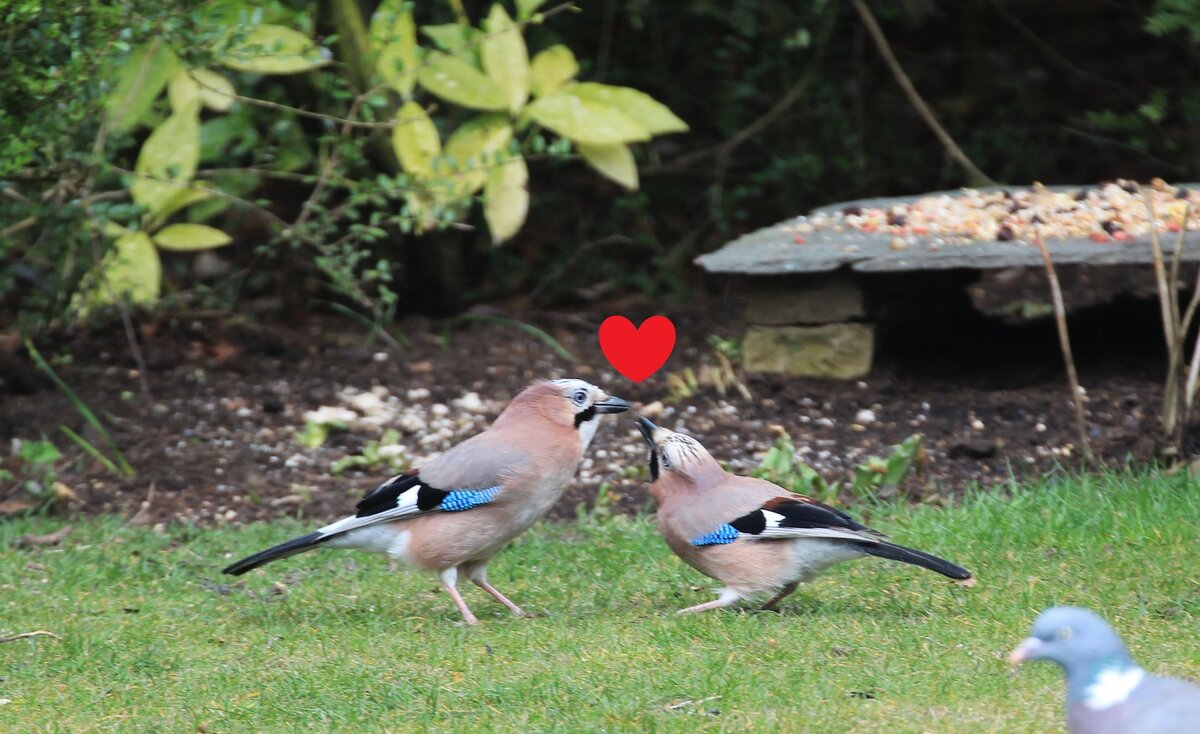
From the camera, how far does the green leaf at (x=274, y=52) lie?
7680 millimetres

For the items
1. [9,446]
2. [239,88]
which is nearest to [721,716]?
[9,446]

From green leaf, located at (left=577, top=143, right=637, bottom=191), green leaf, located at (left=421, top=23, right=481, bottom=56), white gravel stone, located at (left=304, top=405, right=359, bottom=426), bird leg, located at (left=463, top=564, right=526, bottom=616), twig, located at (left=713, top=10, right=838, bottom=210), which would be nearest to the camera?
bird leg, located at (left=463, top=564, right=526, bottom=616)

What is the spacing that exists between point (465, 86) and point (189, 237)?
196 centimetres

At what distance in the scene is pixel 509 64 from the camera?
9367 millimetres

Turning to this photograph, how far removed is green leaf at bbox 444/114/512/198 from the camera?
895 cm

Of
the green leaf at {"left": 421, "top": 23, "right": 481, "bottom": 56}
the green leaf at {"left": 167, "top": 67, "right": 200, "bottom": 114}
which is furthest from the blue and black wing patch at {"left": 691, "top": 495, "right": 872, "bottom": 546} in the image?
the green leaf at {"left": 167, "top": 67, "right": 200, "bottom": 114}

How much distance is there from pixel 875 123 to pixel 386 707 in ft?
27.9

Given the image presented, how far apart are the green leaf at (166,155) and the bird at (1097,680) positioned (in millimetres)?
6836

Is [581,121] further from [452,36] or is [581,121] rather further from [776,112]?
[776,112]

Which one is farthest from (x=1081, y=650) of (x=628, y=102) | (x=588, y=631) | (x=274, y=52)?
(x=628, y=102)

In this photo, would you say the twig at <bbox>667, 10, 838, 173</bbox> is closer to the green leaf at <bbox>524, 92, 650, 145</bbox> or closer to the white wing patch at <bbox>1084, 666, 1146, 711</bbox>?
the green leaf at <bbox>524, 92, 650, 145</bbox>

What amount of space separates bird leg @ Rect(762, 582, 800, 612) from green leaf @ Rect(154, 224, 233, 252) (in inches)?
197

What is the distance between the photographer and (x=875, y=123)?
464 inches

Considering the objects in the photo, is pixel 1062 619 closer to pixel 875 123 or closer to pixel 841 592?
pixel 841 592
